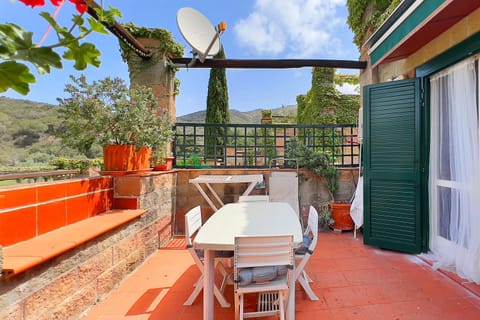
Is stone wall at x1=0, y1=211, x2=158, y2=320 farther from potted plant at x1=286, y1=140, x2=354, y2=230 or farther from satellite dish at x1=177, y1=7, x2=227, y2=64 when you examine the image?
potted plant at x1=286, y1=140, x2=354, y2=230

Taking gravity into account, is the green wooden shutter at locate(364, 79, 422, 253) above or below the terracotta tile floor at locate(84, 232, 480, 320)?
above

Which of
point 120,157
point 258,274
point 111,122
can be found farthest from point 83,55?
point 120,157

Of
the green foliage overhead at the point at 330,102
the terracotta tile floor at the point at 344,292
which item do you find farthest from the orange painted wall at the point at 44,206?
the green foliage overhead at the point at 330,102

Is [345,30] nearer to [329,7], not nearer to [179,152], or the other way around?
[329,7]

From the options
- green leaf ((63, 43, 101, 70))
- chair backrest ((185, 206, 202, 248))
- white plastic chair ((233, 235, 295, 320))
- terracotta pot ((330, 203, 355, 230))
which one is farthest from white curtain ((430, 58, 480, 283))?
green leaf ((63, 43, 101, 70))

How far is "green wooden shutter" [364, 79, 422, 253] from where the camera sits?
3479mm

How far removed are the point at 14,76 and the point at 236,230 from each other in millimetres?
1828

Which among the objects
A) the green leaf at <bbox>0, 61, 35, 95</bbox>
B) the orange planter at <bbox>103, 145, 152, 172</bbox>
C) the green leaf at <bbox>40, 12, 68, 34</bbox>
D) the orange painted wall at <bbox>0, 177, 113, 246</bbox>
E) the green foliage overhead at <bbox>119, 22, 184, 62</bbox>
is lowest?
the orange painted wall at <bbox>0, 177, 113, 246</bbox>

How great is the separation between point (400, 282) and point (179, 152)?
13.2ft

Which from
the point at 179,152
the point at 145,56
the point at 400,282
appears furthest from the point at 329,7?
the point at 400,282

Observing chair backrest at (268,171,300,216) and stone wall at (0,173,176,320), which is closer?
stone wall at (0,173,176,320)

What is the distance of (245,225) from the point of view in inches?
89.8

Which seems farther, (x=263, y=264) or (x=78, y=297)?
(x=78, y=297)

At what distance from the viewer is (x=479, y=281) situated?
8.65ft
